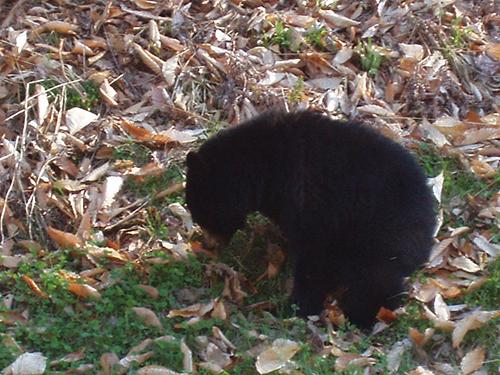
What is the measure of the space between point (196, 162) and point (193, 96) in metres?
1.38

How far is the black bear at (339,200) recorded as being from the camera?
557 centimetres

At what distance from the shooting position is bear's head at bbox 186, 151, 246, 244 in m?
5.89

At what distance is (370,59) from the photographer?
7469 mm

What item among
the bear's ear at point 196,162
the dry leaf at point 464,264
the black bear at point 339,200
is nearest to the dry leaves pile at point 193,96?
the dry leaf at point 464,264

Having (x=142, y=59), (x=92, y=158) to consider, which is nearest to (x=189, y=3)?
(x=142, y=59)

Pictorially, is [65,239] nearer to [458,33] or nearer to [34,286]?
[34,286]

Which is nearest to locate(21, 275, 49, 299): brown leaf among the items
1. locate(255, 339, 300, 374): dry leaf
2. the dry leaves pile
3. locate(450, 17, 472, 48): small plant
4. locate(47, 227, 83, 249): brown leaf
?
the dry leaves pile

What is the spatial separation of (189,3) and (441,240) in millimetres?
2981

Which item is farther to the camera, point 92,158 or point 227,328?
point 92,158

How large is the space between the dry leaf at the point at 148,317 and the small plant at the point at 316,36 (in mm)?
2933

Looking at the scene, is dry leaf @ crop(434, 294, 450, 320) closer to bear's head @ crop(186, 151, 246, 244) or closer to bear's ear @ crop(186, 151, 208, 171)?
bear's head @ crop(186, 151, 246, 244)

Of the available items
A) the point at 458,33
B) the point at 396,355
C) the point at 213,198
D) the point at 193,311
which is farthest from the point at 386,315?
the point at 458,33

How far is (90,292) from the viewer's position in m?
5.73

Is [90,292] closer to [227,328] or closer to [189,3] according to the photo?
[227,328]
